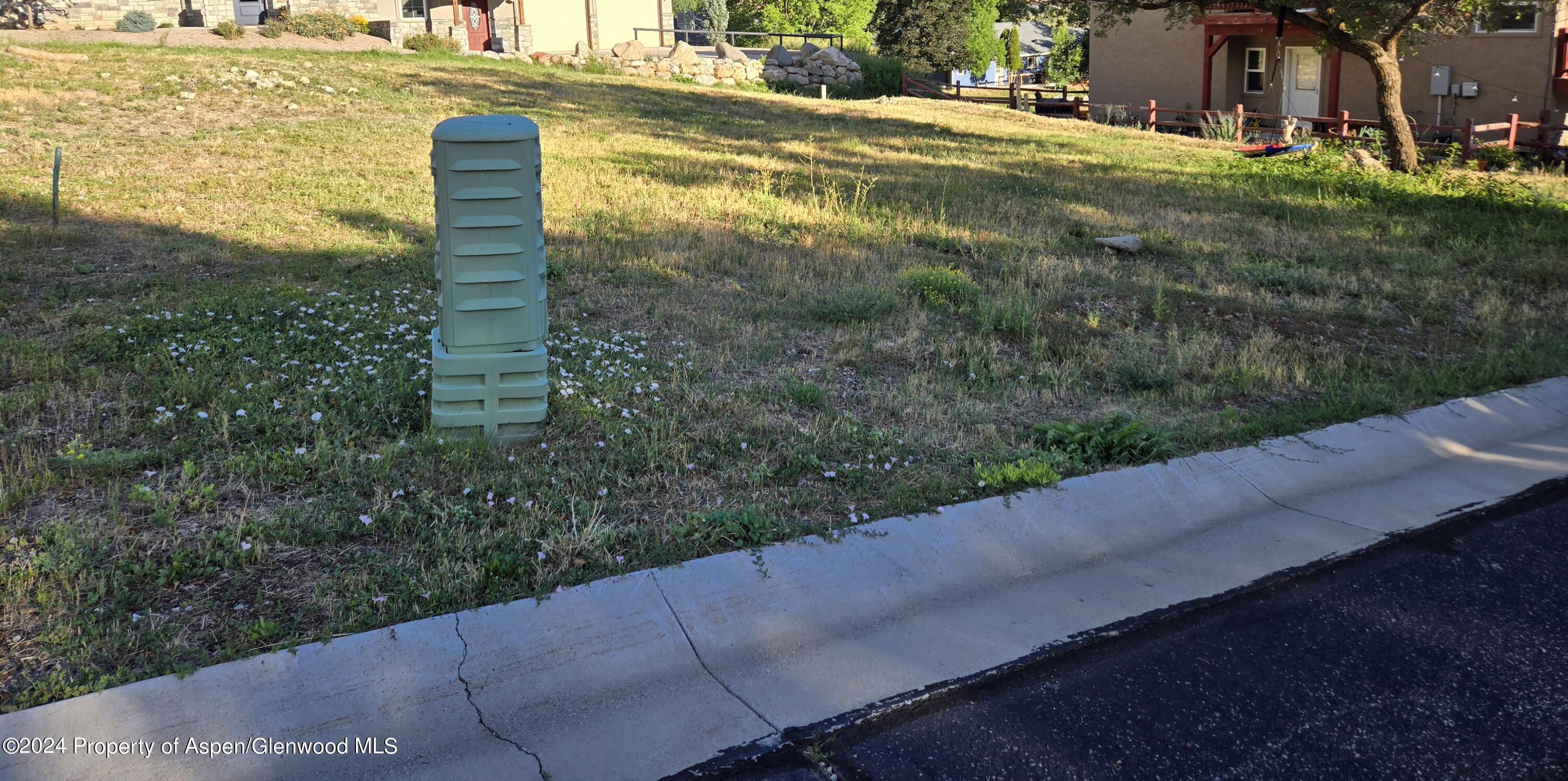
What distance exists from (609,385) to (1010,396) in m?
2.52

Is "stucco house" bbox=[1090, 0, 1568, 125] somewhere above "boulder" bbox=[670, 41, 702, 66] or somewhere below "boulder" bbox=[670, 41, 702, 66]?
below

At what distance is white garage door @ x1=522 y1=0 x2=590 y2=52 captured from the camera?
35906 mm

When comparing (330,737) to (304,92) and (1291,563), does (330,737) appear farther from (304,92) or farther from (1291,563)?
(304,92)

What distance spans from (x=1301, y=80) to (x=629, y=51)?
18.7 metres

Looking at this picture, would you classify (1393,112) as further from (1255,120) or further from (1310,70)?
(1310,70)

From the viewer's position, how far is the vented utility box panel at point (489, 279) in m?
5.38

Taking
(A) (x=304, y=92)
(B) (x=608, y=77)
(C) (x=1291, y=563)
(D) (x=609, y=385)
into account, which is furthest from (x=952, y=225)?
(B) (x=608, y=77)

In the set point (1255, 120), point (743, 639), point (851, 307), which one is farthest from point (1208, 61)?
point (743, 639)

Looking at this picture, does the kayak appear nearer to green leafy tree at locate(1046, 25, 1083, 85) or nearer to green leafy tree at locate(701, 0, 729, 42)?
green leafy tree at locate(1046, 25, 1083, 85)

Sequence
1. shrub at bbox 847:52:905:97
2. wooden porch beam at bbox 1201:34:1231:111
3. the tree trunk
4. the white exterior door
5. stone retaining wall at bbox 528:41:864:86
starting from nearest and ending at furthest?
the tree trunk, the white exterior door, wooden porch beam at bbox 1201:34:1231:111, stone retaining wall at bbox 528:41:864:86, shrub at bbox 847:52:905:97

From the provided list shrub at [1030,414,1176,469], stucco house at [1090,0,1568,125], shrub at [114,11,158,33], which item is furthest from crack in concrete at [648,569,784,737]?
shrub at [114,11,158,33]

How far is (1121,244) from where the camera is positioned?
1162 cm

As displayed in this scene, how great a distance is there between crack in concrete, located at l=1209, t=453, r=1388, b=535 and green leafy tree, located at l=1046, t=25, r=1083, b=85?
158 ft

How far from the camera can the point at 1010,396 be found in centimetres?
718
